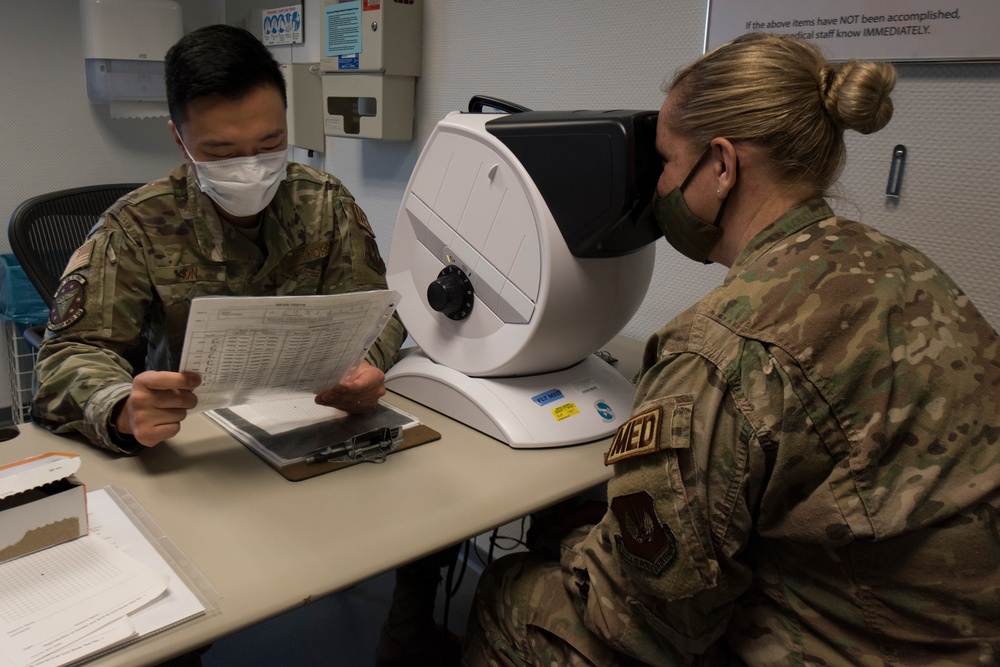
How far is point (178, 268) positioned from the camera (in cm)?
128

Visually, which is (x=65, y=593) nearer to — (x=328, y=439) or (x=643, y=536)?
(x=328, y=439)

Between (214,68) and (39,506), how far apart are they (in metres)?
0.71

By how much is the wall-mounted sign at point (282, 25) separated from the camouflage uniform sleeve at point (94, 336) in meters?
1.63

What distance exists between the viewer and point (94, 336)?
3.69 feet

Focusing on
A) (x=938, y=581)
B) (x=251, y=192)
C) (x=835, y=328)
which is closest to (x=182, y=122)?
(x=251, y=192)

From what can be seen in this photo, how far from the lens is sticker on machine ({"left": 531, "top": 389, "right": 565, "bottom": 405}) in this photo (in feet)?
3.80

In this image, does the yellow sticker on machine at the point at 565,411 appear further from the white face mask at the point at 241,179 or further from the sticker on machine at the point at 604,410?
the white face mask at the point at 241,179

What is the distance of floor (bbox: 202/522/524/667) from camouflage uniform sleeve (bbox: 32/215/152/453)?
2.59 feet

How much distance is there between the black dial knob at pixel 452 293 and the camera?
1170 millimetres

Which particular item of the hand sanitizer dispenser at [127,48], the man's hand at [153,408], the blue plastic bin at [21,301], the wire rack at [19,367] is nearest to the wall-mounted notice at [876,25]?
the man's hand at [153,408]

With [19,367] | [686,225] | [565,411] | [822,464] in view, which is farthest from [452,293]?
[19,367]

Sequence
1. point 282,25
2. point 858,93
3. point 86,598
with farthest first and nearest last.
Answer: point 282,25, point 858,93, point 86,598

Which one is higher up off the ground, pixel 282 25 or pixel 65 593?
pixel 282 25

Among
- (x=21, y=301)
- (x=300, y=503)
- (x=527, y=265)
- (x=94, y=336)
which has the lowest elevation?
(x=21, y=301)
